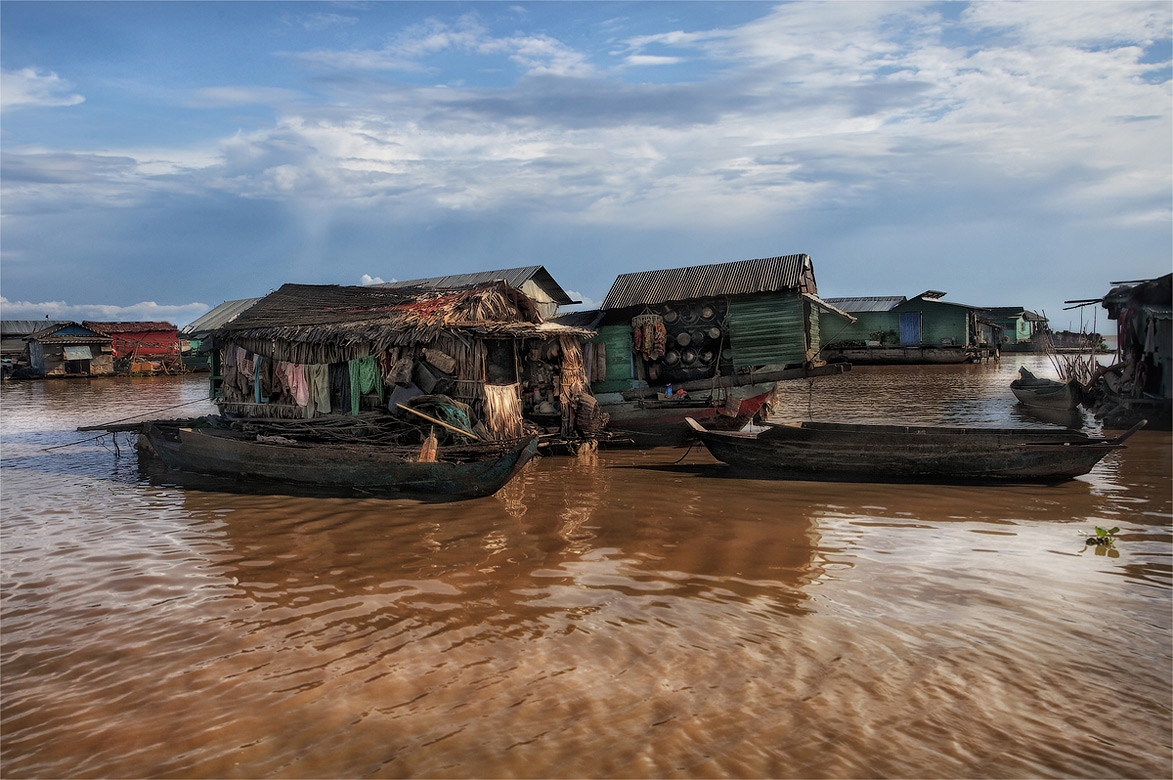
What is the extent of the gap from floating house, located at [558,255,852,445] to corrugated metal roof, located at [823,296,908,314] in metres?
25.3

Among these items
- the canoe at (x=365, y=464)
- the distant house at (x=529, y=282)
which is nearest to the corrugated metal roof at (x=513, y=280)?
the distant house at (x=529, y=282)

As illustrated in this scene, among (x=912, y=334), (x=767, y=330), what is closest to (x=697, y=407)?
(x=767, y=330)

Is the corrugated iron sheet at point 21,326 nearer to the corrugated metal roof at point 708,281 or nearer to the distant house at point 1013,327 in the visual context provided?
the corrugated metal roof at point 708,281

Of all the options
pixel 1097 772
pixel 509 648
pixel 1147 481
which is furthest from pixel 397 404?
pixel 1147 481

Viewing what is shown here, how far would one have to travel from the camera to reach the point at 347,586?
692 centimetres

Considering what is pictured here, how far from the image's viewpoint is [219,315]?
3612 centimetres

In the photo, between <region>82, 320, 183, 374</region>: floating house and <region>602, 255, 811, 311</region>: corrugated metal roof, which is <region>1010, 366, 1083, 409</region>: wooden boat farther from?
<region>82, 320, 183, 374</region>: floating house

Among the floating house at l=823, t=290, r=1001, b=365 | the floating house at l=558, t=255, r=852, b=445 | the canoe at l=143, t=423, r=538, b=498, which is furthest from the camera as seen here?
the floating house at l=823, t=290, r=1001, b=365

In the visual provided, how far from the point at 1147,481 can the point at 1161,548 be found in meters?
4.12

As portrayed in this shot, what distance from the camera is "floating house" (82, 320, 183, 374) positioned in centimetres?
4178

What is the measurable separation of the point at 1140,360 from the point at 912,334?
22.4 meters

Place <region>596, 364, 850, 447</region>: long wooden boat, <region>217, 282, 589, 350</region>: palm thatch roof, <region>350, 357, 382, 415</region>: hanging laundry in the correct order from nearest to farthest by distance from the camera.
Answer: <region>217, 282, 589, 350</region>: palm thatch roof < <region>350, 357, 382, 415</region>: hanging laundry < <region>596, 364, 850, 447</region>: long wooden boat

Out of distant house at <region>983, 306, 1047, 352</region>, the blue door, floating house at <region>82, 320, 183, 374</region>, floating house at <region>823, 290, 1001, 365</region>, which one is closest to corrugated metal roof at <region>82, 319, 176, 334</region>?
floating house at <region>82, 320, 183, 374</region>

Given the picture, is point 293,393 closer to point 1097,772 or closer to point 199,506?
Answer: point 199,506
